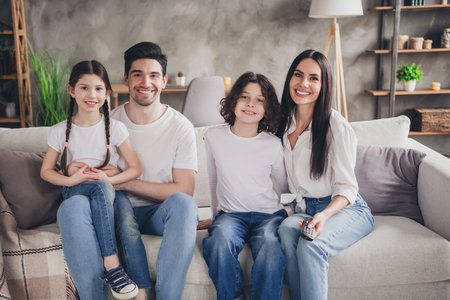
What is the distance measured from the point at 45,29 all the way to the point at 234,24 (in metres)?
1.97

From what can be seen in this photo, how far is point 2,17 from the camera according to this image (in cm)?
470

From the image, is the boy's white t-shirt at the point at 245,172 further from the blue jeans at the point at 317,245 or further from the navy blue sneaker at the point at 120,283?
the navy blue sneaker at the point at 120,283

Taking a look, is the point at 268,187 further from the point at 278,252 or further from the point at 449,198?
the point at 449,198

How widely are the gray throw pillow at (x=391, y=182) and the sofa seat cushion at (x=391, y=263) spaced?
0.30 m

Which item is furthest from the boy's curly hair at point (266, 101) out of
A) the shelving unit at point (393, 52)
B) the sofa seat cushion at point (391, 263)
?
the shelving unit at point (393, 52)

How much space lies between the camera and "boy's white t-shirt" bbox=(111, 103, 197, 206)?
6.51 feet

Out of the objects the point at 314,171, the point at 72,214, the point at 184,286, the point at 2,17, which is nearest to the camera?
the point at 72,214

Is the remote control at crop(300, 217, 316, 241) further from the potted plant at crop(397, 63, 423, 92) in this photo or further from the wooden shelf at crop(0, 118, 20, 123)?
the wooden shelf at crop(0, 118, 20, 123)

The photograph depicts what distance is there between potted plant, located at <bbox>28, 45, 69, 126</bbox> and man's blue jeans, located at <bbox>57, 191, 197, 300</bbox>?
2.97 meters

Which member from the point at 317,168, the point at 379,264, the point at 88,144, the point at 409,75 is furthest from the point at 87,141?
the point at 409,75

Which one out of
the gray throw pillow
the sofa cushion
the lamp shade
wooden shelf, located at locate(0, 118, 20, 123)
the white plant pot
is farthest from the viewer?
the white plant pot

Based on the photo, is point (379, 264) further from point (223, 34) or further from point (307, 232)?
point (223, 34)

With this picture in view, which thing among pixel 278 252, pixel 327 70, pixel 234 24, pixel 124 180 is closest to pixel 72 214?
pixel 124 180

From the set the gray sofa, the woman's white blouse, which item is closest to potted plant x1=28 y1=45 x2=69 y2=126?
the gray sofa
